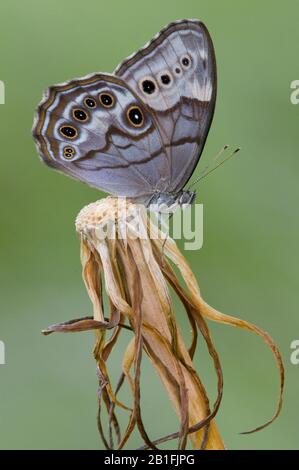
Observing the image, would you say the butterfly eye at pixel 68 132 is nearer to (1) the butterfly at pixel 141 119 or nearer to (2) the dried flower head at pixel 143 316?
(1) the butterfly at pixel 141 119

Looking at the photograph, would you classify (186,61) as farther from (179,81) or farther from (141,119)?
(141,119)

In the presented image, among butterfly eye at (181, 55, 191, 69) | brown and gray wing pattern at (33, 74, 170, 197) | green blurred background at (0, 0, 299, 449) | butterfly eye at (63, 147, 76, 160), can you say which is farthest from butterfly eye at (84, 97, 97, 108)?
green blurred background at (0, 0, 299, 449)

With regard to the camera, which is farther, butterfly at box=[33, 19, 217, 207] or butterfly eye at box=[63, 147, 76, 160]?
butterfly eye at box=[63, 147, 76, 160]

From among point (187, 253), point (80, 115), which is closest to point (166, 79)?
point (80, 115)

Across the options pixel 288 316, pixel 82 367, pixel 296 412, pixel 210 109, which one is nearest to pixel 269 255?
pixel 288 316

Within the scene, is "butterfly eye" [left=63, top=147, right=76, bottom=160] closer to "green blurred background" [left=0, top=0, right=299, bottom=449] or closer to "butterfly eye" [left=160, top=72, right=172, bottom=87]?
"butterfly eye" [left=160, top=72, right=172, bottom=87]

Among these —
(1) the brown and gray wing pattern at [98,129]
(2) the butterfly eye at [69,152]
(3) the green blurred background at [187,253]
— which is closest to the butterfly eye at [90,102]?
(1) the brown and gray wing pattern at [98,129]
